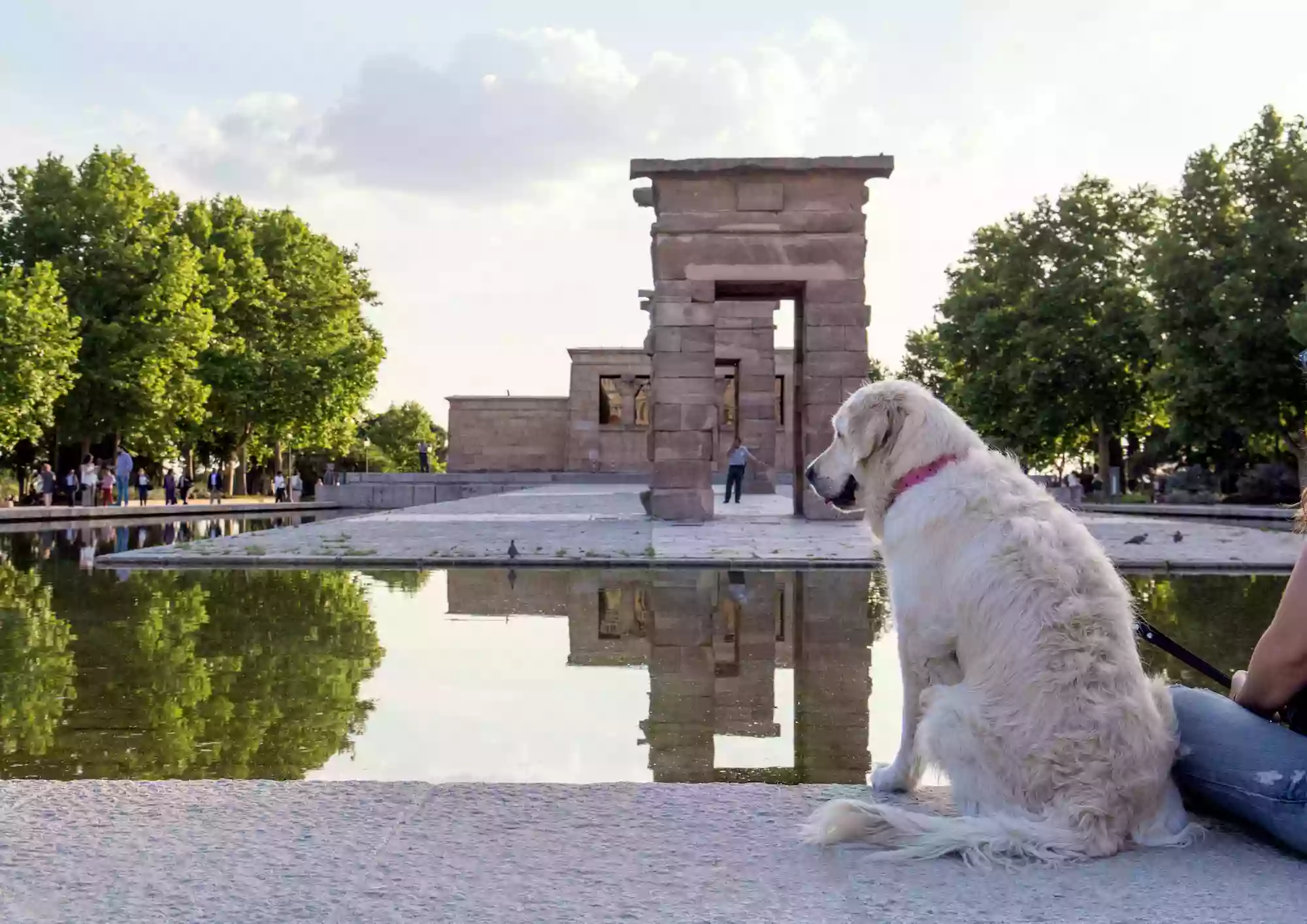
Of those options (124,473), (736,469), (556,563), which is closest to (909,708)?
(556,563)

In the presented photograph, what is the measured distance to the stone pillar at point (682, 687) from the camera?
19.0 feet

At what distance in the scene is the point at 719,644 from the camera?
9312 millimetres

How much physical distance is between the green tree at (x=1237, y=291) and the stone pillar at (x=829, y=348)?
19604 millimetres

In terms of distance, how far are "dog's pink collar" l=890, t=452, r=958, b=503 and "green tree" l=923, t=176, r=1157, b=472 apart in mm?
47230

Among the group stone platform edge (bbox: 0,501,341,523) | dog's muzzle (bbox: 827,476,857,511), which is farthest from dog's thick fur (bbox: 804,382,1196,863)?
stone platform edge (bbox: 0,501,341,523)

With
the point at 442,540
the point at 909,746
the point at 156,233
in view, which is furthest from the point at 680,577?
the point at 156,233

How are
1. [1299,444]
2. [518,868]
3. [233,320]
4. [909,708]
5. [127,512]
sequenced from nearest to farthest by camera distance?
[518,868] → [909,708] → [127,512] → [1299,444] → [233,320]

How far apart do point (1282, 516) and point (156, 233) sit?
40.8m

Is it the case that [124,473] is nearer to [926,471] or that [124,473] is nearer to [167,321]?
[167,321]

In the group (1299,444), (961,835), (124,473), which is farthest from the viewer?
(124,473)

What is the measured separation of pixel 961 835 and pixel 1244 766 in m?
0.92

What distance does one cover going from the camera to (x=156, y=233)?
48531 millimetres

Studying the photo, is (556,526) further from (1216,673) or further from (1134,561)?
(1216,673)

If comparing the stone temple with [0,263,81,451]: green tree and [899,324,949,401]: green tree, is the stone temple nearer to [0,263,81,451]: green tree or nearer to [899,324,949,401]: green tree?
[0,263,81,451]: green tree
